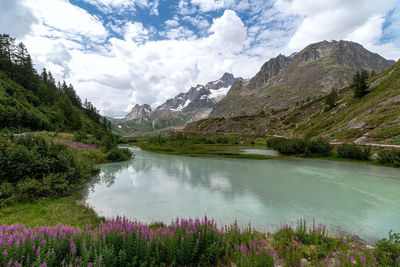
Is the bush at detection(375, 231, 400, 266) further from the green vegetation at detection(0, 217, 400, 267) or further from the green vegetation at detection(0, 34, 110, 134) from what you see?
the green vegetation at detection(0, 34, 110, 134)

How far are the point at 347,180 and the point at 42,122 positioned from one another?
75.1 meters

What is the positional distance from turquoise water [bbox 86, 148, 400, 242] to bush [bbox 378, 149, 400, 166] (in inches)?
328

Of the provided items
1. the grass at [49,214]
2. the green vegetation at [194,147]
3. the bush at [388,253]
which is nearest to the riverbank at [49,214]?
the grass at [49,214]

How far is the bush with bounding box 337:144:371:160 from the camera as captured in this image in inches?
1355

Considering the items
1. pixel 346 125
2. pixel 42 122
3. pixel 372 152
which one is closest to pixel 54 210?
pixel 372 152

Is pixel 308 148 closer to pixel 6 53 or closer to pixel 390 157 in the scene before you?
pixel 390 157

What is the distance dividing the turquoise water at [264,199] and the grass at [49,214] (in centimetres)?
141

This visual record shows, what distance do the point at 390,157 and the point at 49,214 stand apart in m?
44.9

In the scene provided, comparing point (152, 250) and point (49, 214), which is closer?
point (152, 250)

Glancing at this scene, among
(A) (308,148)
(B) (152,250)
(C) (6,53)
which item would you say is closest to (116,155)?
(B) (152,250)

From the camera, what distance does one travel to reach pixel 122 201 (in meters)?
15.4

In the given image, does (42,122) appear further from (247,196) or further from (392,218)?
(392,218)

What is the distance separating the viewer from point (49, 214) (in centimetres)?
1116

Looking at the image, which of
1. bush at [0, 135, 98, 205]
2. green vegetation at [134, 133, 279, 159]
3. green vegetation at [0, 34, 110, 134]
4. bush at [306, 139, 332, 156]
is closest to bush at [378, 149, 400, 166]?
bush at [306, 139, 332, 156]
